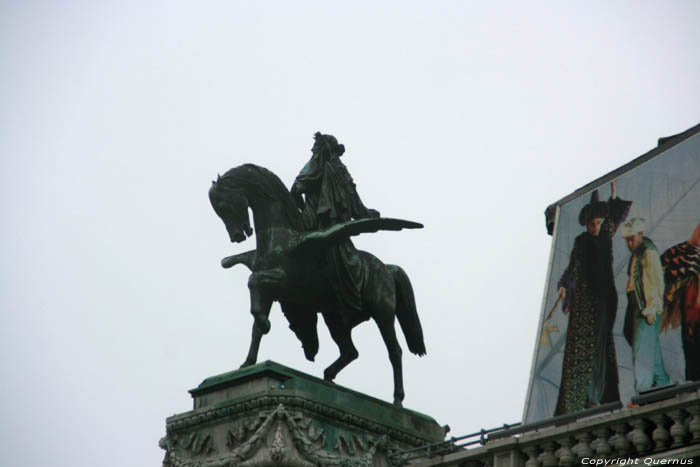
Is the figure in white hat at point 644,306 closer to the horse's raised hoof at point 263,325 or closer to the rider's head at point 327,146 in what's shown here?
the rider's head at point 327,146

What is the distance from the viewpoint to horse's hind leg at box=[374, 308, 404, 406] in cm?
2091

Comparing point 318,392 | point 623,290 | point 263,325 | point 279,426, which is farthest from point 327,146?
point 623,290

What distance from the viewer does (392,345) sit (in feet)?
68.9

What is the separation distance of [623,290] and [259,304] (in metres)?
12.6

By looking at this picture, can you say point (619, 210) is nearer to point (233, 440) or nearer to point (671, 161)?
point (671, 161)

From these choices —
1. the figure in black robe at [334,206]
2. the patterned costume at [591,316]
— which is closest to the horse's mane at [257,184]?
the figure in black robe at [334,206]

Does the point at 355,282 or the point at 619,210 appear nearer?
the point at 355,282

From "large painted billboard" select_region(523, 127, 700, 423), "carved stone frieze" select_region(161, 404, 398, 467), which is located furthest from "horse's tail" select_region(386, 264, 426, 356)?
"large painted billboard" select_region(523, 127, 700, 423)

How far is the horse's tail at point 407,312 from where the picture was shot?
70.9 ft

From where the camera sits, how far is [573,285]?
103ft

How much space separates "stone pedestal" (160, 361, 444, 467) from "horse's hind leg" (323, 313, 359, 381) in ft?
4.26

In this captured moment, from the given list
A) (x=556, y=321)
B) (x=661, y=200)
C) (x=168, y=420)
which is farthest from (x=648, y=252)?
(x=168, y=420)

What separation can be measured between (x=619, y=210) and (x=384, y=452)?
13.4 meters

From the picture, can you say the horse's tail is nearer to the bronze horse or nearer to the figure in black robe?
the bronze horse
